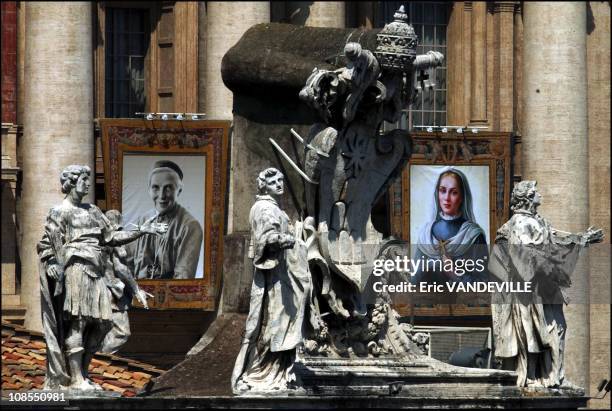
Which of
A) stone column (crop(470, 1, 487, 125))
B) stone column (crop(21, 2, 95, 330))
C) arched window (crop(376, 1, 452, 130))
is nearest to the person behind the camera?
stone column (crop(21, 2, 95, 330))

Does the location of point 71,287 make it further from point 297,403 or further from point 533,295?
point 533,295

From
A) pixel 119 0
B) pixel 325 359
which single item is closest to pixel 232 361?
pixel 325 359

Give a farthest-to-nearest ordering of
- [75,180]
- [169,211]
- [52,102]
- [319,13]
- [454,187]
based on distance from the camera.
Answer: [319,13], [454,187], [52,102], [169,211], [75,180]

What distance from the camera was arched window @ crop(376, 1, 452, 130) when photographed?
3071 inches

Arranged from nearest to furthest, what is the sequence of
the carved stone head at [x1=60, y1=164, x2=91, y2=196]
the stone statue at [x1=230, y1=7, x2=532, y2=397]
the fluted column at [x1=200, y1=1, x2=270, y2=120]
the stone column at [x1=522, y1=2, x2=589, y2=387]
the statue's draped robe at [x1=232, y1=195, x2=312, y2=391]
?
the statue's draped robe at [x1=232, y1=195, x2=312, y2=391], the carved stone head at [x1=60, y1=164, x2=91, y2=196], the stone statue at [x1=230, y1=7, x2=532, y2=397], the fluted column at [x1=200, y1=1, x2=270, y2=120], the stone column at [x1=522, y1=2, x2=589, y2=387]

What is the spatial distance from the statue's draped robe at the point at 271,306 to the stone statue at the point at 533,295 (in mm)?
3922

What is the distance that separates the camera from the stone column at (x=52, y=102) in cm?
7050

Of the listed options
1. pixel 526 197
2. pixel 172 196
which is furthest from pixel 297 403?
pixel 172 196

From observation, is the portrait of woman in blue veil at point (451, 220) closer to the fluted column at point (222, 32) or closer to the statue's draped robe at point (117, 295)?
the fluted column at point (222, 32)

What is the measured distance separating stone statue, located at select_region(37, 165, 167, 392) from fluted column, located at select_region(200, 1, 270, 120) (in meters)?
33.0

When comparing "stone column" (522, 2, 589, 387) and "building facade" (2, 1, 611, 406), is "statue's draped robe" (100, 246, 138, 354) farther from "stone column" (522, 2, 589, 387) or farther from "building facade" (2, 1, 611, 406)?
"stone column" (522, 2, 589, 387)

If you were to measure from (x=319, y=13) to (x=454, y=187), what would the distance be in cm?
563

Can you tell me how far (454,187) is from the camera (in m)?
72.2

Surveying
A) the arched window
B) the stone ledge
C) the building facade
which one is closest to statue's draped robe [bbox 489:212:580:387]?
the stone ledge
